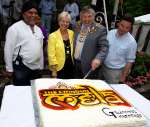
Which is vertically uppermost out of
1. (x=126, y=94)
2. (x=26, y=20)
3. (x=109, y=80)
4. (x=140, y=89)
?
(x=26, y=20)

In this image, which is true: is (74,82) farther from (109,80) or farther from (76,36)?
(109,80)

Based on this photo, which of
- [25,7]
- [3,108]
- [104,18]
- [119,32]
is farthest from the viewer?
[104,18]

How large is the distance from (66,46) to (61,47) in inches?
3.0

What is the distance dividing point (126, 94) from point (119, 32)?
1703 mm

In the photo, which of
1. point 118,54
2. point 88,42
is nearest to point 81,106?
point 88,42

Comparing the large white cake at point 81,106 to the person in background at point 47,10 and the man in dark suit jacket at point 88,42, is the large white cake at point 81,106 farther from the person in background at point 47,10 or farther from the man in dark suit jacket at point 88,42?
the person in background at point 47,10

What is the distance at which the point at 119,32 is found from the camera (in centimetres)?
482

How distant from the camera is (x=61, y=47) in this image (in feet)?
15.1

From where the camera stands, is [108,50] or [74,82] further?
[108,50]

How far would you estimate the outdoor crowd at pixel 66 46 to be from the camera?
4.52 metres

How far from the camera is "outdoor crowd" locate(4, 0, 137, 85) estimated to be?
Answer: 178 inches

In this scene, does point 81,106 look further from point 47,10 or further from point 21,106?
point 47,10

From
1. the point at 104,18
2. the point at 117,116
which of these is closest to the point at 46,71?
the point at 104,18

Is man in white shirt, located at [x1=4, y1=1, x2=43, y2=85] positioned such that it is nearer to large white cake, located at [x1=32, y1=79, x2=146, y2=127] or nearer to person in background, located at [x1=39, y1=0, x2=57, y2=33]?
large white cake, located at [x1=32, y1=79, x2=146, y2=127]
